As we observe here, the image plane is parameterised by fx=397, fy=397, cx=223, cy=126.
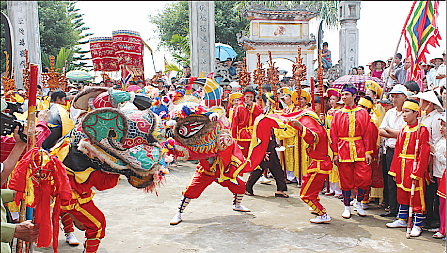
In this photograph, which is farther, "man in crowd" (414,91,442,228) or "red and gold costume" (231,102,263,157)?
"red and gold costume" (231,102,263,157)

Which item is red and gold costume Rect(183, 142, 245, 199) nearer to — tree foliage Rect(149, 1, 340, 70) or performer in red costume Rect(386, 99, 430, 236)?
performer in red costume Rect(386, 99, 430, 236)

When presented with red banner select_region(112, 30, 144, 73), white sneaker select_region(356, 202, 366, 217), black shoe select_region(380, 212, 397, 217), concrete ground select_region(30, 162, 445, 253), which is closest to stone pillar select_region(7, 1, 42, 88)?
red banner select_region(112, 30, 144, 73)

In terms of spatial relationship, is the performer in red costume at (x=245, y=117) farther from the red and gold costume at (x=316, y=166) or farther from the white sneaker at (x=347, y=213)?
the white sneaker at (x=347, y=213)

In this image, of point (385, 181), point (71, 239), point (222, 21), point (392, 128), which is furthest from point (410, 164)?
point (222, 21)

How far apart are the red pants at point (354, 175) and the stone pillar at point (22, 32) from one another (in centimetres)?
971

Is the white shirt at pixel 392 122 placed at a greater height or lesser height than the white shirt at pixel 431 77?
lesser

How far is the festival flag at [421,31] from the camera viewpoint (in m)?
4.69

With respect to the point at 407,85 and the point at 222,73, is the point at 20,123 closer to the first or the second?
the point at 407,85

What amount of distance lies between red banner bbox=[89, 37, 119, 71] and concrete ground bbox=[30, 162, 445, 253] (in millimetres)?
8690

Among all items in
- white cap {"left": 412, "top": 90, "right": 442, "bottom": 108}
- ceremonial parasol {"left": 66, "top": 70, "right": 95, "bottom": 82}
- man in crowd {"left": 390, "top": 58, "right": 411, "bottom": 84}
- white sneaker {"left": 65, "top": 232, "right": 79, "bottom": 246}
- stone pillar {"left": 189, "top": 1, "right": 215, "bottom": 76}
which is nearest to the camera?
white cap {"left": 412, "top": 90, "right": 442, "bottom": 108}

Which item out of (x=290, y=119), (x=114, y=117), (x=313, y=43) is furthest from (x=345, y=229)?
(x=313, y=43)

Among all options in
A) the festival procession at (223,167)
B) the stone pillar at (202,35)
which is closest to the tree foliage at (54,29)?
the stone pillar at (202,35)

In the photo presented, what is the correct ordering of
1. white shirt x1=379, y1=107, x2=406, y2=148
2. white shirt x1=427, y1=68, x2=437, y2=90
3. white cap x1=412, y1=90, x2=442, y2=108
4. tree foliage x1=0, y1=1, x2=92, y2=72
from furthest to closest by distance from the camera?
tree foliage x1=0, y1=1, x2=92, y2=72 → white shirt x1=427, y1=68, x2=437, y2=90 → white shirt x1=379, y1=107, x2=406, y2=148 → white cap x1=412, y1=90, x2=442, y2=108

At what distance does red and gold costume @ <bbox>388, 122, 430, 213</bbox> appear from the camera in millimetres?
4734
